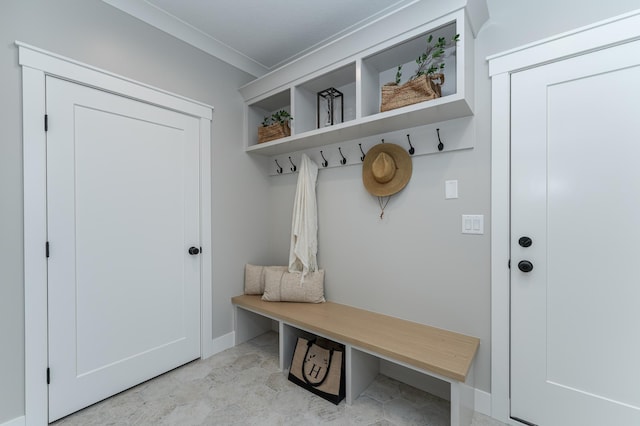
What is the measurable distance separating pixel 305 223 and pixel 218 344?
128 centimetres

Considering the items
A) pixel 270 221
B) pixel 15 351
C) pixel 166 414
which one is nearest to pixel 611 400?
pixel 166 414

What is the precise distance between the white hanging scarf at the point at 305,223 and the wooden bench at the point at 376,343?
1.14 feet

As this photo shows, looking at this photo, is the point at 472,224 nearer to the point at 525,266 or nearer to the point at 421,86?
the point at 525,266

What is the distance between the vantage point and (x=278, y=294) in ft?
7.61

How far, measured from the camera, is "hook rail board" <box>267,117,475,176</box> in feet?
5.62

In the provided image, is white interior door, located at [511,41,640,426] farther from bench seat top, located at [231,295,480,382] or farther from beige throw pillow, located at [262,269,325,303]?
beige throw pillow, located at [262,269,325,303]

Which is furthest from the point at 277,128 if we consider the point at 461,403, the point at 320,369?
the point at 461,403

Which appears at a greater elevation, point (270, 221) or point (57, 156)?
point (57, 156)

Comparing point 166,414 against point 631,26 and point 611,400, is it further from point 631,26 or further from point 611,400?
point 631,26

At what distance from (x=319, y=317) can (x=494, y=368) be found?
110 centimetres

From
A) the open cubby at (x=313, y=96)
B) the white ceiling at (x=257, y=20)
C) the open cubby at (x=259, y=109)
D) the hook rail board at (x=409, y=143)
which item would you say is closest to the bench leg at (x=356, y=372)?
the hook rail board at (x=409, y=143)

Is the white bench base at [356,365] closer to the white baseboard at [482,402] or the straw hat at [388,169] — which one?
the white baseboard at [482,402]

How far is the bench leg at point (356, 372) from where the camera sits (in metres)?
1.73

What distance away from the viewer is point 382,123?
1814mm
